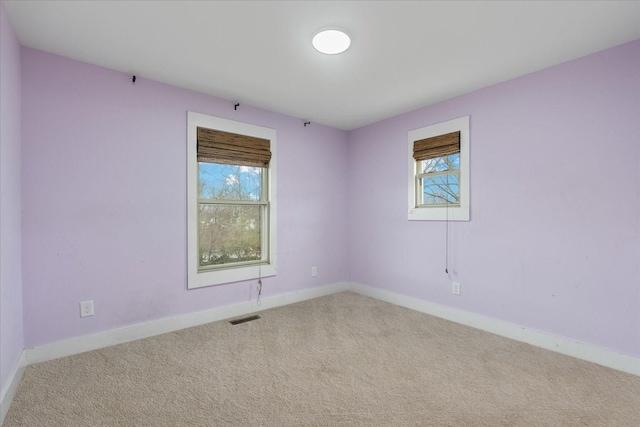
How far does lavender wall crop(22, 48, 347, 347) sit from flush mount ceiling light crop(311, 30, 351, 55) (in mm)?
1512

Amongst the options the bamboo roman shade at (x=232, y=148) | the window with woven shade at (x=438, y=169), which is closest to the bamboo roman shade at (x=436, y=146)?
the window with woven shade at (x=438, y=169)

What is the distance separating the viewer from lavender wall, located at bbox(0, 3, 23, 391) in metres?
1.83

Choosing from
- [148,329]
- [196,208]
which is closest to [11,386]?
[148,329]

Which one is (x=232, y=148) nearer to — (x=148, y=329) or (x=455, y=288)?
(x=148, y=329)

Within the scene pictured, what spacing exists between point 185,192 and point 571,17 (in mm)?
3309

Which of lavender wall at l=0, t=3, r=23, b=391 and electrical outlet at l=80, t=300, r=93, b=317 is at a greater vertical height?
lavender wall at l=0, t=3, r=23, b=391

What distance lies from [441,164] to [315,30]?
210cm

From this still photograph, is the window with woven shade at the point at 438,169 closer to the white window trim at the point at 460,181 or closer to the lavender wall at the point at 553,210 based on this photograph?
the white window trim at the point at 460,181

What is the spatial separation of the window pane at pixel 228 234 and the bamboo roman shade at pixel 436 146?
6.52ft

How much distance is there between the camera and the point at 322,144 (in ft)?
14.2

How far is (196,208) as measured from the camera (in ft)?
10.5

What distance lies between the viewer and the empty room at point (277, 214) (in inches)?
76.1

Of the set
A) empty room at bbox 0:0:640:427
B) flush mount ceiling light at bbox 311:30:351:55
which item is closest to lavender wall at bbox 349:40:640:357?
empty room at bbox 0:0:640:427

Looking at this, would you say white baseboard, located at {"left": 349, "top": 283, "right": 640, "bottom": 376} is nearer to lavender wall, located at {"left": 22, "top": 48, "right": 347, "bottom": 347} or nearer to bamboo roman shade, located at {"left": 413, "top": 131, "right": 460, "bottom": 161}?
bamboo roman shade, located at {"left": 413, "top": 131, "right": 460, "bottom": 161}
